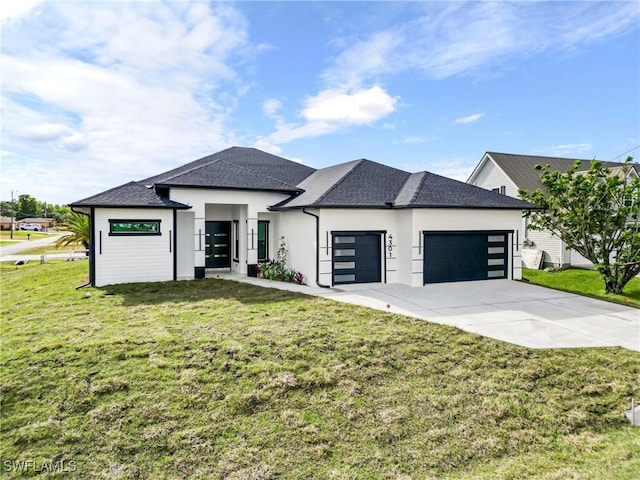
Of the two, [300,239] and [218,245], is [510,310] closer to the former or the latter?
[300,239]

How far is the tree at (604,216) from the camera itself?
12.4m

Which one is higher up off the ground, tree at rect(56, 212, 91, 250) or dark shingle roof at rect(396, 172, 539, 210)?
dark shingle roof at rect(396, 172, 539, 210)

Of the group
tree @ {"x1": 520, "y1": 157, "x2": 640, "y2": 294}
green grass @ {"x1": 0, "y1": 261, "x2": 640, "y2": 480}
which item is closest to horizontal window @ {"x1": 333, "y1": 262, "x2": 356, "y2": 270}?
green grass @ {"x1": 0, "y1": 261, "x2": 640, "y2": 480}

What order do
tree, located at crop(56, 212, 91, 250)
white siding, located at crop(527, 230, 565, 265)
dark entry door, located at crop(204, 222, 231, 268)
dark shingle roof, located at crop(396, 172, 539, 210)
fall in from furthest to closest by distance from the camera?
tree, located at crop(56, 212, 91, 250)
white siding, located at crop(527, 230, 565, 265)
dark entry door, located at crop(204, 222, 231, 268)
dark shingle roof, located at crop(396, 172, 539, 210)

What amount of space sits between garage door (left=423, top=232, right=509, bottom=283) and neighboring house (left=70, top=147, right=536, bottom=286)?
4 cm

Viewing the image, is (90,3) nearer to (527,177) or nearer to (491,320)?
(491,320)

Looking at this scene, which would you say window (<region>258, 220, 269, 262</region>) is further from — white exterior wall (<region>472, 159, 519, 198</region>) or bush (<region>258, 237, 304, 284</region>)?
white exterior wall (<region>472, 159, 519, 198</region>)

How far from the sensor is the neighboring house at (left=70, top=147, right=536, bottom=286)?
1295 centimetres

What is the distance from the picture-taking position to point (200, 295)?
36.8 feet

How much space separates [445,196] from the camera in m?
13.7

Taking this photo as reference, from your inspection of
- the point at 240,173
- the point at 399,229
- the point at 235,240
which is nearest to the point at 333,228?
the point at 399,229

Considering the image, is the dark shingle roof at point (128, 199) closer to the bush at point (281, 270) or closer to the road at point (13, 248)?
the bush at point (281, 270)

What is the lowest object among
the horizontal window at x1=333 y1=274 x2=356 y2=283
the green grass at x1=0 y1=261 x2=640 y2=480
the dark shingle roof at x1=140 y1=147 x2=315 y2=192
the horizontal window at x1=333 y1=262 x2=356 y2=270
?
the green grass at x1=0 y1=261 x2=640 y2=480

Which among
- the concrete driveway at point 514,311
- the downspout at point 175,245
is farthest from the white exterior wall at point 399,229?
the downspout at point 175,245
